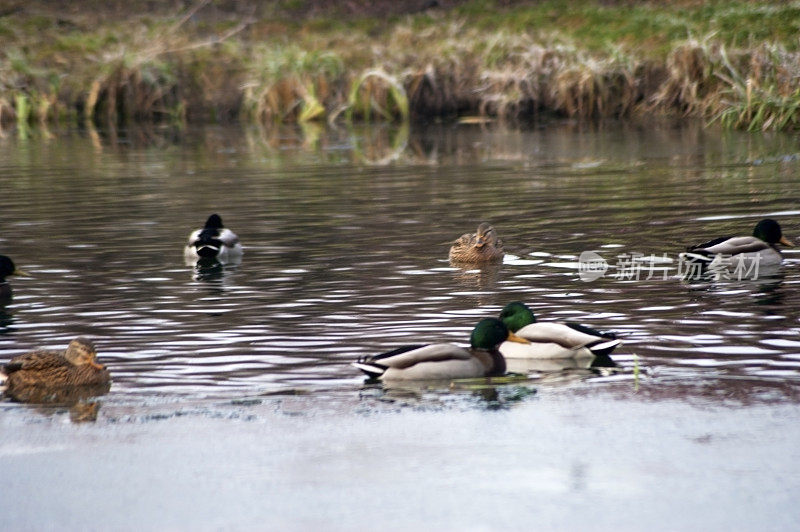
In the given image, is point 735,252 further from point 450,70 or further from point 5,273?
point 450,70

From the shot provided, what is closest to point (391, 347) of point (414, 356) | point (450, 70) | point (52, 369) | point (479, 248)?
point (414, 356)

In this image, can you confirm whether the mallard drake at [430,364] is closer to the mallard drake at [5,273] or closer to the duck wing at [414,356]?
the duck wing at [414,356]

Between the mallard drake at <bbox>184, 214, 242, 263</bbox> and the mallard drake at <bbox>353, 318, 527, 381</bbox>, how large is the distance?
18.6 ft

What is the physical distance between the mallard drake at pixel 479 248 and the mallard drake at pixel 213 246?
7.95ft

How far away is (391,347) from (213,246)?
16.4ft

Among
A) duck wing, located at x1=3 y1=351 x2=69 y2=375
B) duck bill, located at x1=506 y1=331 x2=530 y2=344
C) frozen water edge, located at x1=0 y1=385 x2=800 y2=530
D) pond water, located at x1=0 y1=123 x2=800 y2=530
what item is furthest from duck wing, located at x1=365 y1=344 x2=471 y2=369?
duck wing, located at x1=3 y1=351 x2=69 y2=375

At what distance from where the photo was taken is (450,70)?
36125 mm

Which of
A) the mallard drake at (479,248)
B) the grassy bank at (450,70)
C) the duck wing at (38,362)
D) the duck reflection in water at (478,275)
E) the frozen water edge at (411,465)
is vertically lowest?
the frozen water edge at (411,465)

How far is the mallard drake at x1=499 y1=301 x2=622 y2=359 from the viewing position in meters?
9.35

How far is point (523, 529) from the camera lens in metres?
6.27

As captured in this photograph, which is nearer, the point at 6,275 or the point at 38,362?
the point at 38,362

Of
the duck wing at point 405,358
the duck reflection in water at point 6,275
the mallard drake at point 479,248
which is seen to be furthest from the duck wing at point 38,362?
the mallard drake at point 479,248

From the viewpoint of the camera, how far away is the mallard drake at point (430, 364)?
8914 millimetres

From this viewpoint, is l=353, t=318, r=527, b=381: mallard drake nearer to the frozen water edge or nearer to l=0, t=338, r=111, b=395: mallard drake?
the frozen water edge
